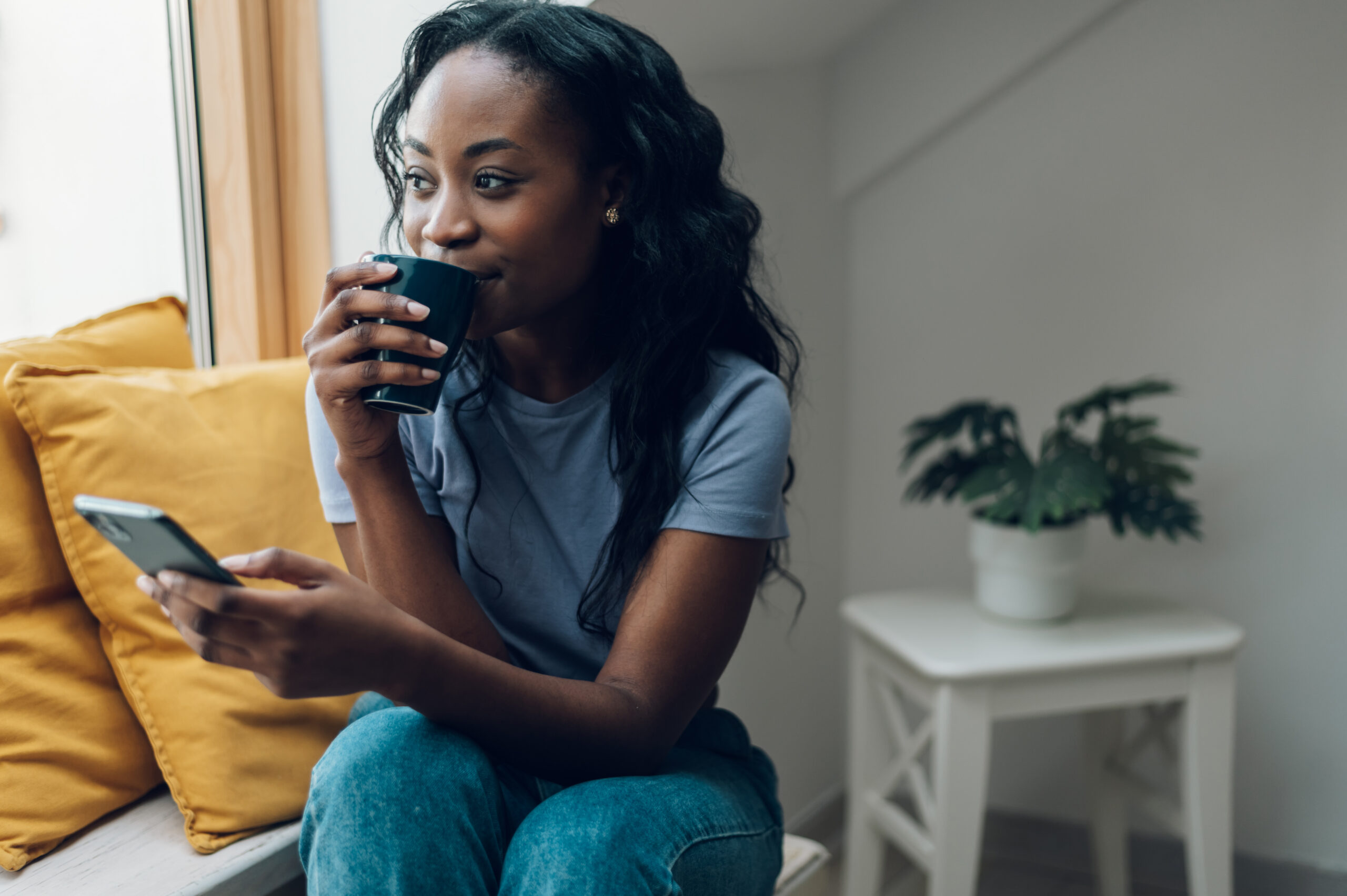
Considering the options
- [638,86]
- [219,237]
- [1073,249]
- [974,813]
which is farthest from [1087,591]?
[219,237]

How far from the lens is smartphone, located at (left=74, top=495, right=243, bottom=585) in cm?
49

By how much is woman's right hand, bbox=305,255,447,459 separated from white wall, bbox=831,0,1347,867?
1.20 meters

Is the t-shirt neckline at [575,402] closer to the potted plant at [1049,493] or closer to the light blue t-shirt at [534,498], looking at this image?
the light blue t-shirt at [534,498]

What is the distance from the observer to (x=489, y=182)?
0.76 meters

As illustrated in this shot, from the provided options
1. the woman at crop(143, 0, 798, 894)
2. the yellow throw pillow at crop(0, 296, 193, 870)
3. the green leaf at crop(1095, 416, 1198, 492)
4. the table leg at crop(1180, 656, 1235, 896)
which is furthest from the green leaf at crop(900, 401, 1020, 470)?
the yellow throw pillow at crop(0, 296, 193, 870)

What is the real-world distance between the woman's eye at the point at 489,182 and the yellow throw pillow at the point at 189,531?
16.3 inches

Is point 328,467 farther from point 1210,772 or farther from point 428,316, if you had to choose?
point 1210,772

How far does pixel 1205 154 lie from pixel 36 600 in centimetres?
168

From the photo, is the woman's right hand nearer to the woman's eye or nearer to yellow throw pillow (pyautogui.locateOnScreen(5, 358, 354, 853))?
the woman's eye

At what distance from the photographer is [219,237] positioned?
4.30ft

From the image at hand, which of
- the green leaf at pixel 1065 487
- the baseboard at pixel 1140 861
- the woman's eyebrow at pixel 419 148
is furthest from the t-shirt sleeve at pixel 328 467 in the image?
the baseboard at pixel 1140 861

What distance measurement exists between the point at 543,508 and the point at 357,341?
0.27 meters

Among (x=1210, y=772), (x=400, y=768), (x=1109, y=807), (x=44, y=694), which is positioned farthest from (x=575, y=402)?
(x=1109, y=807)

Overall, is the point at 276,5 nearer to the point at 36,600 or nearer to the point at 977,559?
the point at 36,600
